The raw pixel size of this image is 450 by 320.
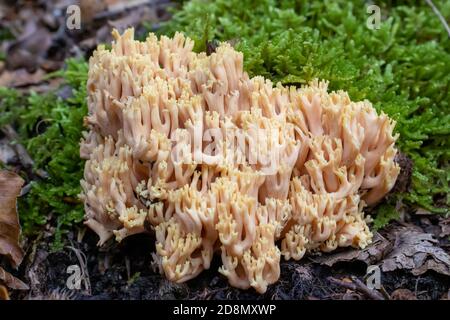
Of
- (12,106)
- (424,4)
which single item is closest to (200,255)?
(12,106)

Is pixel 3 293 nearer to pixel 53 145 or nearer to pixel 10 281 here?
pixel 10 281

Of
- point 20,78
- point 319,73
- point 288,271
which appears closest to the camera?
point 288,271

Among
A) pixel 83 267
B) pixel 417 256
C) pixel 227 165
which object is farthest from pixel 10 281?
pixel 417 256

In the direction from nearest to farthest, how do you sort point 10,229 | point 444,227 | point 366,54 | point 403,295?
point 403,295, point 10,229, point 444,227, point 366,54

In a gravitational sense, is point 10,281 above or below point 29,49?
below

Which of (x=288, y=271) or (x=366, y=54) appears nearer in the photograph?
(x=288, y=271)

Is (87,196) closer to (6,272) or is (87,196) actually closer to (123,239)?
(123,239)

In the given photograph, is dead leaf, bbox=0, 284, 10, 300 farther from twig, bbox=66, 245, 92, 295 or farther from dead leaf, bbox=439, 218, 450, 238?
dead leaf, bbox=439, 218, 450, 238
